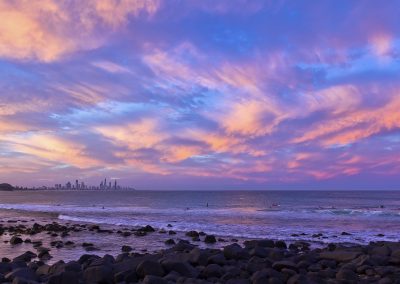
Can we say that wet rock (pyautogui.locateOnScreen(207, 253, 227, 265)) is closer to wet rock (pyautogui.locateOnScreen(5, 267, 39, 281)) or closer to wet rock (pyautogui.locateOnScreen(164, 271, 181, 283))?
wet rock (pyautogui.locateOnScreen(164, 271, 181, 283))

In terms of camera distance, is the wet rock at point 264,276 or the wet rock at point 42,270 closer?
the wet rock at point 264,276

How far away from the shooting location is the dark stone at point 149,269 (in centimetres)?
1257

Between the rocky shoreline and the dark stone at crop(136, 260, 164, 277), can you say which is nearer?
the rocky shoreline

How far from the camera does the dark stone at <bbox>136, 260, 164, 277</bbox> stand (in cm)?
1257

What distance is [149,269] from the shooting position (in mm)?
12609

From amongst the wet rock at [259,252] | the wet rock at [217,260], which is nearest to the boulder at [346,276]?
the wet rock at [217,260]

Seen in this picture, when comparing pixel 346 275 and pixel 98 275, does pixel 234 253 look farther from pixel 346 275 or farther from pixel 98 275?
pixel 98 275

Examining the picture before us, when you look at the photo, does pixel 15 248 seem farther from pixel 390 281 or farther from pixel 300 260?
pixel 390 281

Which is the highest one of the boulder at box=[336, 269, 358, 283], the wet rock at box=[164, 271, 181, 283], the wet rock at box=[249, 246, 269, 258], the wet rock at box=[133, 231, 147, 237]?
the wet rock at box=[249, 246, 269, 258]

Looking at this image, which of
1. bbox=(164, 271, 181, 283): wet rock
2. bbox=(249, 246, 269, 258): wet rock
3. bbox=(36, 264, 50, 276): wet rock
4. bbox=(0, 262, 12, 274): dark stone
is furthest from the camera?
bbox=(249, 246, 269, 258): wet rock

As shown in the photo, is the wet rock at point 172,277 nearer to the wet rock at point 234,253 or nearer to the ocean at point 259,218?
the wet rock at point 234,253

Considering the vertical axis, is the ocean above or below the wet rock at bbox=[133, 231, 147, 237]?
above

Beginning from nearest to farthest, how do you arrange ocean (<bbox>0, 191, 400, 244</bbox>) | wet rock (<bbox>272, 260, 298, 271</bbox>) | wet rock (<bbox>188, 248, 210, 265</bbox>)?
wet rock (<bbox>272, 260, 298, 271</bbox>)
wet rock (<bbox>188, 248, 210, 265</bbox>)
ocean (<bbox>0, 191, 400, 244</bbox>)

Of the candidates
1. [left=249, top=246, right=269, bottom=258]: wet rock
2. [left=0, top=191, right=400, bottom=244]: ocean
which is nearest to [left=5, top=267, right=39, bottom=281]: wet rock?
[left=249, top=246, right=269, bottom=258]: wet rock
